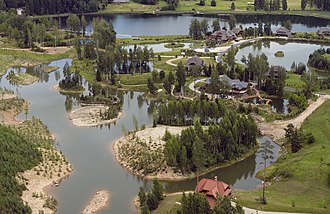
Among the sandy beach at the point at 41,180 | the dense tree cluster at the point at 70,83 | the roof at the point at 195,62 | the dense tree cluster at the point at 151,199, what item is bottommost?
the sandy beach at the point at 41,180

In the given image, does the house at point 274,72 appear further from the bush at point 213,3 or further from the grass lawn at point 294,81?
the bush at point 213,3

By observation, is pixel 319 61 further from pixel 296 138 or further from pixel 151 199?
pixel 151 199

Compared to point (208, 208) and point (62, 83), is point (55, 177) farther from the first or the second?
point (62, 83)

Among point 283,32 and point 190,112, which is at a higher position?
point 283,32

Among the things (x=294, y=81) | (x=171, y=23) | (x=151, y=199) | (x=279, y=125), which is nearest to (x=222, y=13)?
(x=171, y=23)

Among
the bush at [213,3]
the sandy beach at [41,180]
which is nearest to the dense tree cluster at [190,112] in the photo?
the sandy beach at [41,180]

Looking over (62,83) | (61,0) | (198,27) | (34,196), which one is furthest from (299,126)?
(61,0)
